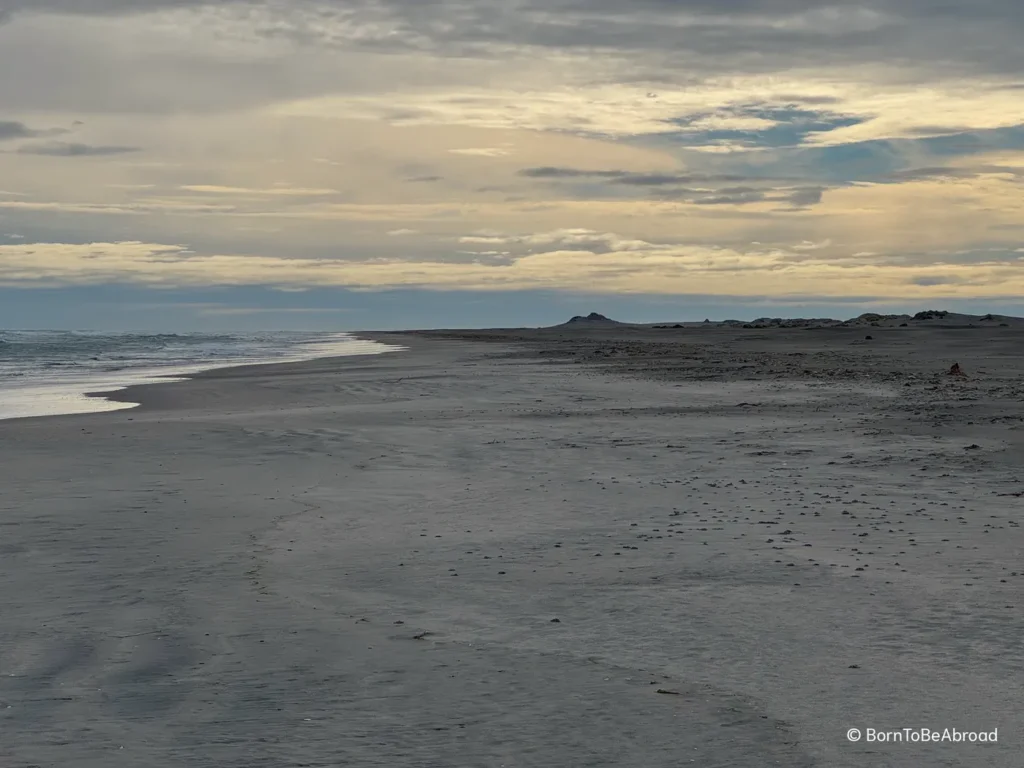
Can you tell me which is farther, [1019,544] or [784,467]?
[784,467]

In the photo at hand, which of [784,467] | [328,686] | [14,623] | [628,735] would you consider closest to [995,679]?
[628,735]

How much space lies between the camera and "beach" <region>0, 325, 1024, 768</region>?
5473 millimetres

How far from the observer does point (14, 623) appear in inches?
293

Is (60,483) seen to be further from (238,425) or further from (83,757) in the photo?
(83,757)

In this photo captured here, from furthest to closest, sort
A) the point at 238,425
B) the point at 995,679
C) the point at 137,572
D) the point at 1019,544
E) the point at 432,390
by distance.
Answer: the point at 432,390
the point at 238,425
the point at 1019,544
the point at 137,572
the point at 995,679

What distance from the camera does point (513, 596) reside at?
26.9 feet

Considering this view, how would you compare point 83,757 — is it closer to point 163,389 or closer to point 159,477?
point 159,477

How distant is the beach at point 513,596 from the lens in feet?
18.0

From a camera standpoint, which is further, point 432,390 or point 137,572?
point 432,390

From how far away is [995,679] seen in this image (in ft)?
19.8

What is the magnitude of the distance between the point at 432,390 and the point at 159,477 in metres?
14.1

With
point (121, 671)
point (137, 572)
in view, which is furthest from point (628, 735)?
point (137, 572)

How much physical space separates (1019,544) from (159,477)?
31.1 ft

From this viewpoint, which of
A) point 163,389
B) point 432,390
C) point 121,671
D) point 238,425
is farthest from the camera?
point 163,389
